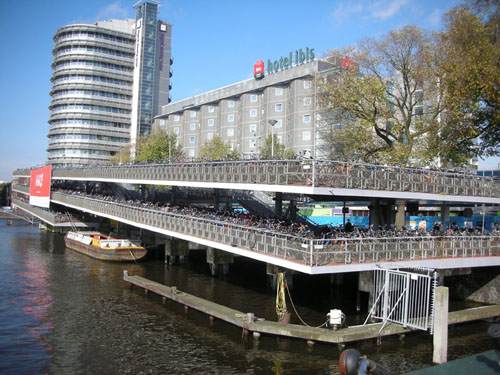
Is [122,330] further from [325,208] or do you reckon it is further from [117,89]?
[117,89]

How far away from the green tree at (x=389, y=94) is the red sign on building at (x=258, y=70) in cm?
3937

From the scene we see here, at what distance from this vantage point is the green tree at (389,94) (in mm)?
32844

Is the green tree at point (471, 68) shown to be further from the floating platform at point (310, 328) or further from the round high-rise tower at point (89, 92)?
the round high-rise tower at point (89, 92)

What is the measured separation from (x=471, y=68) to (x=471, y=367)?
21147 mm

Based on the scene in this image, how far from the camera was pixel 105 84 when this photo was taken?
111438mm

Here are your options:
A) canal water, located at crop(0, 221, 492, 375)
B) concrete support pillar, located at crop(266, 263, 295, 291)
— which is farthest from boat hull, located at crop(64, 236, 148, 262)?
concrete support pillar, located at crop(266, 263, 295, 291)

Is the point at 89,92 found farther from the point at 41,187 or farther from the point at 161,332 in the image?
the point at 161,332

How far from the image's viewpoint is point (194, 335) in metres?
21.3

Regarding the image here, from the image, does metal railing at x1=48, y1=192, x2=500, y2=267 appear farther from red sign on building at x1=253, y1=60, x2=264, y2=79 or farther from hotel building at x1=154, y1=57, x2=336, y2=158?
red sign on building at x1=253, y1=60, x2=264, y2=79

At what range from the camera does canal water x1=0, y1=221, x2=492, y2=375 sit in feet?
58.9

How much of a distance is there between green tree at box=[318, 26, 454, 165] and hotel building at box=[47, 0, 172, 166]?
85.9 metres

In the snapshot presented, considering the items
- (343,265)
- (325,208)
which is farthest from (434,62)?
(325,208)

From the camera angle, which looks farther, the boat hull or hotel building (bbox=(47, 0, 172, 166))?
hotel building (bbox=(47, 0, 172, 166))

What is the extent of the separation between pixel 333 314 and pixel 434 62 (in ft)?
70.0
